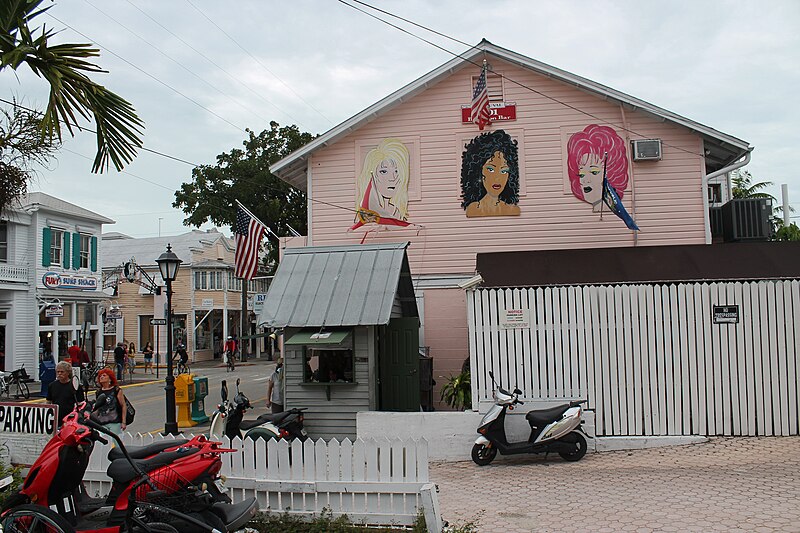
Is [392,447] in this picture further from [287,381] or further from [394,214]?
[394,214]

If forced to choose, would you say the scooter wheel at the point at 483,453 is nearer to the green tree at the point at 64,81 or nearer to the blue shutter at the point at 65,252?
the green tree at the point at 64,81

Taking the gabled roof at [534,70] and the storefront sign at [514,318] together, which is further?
the gabled roof at [534,70]

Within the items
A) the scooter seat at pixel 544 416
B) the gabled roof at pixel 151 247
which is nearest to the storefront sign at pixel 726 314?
the scooter seat at pixel 544 416

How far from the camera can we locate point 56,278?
30.1m

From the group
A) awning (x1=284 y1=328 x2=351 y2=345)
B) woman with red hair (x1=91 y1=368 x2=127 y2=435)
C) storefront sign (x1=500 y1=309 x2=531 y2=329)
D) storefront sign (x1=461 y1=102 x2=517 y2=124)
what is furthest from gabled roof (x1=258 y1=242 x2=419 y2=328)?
storefront sign (x1=461 y1=102 x2=517 y2=124)

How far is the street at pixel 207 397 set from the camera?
55.0 ft

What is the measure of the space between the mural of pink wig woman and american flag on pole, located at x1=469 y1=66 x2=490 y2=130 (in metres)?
2.09

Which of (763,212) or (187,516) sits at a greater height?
(763,212)

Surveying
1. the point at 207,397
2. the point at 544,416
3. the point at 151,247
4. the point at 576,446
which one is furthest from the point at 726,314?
the point at 151,247

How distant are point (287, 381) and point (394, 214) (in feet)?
18.6

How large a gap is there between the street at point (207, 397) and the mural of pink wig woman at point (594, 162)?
9.74 metres

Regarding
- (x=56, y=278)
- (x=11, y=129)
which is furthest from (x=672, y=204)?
(x=56, y=278)

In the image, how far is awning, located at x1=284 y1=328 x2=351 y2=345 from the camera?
1111 cm

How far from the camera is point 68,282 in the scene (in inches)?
1220
